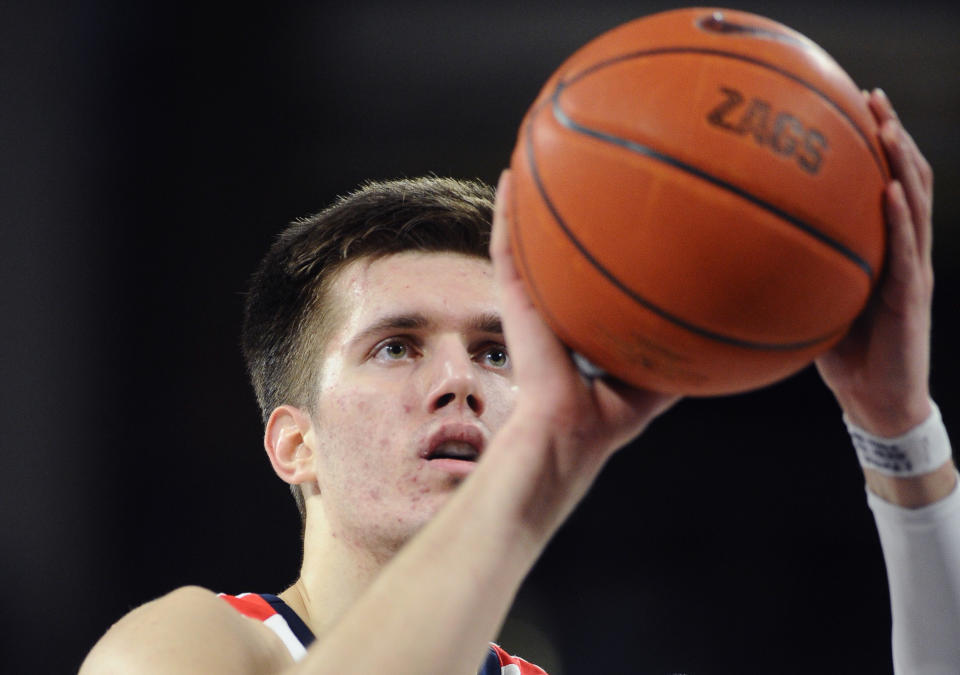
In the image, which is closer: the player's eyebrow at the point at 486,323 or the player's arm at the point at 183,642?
the player's arm at the point at 183,642

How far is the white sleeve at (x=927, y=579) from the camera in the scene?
6.93 ft

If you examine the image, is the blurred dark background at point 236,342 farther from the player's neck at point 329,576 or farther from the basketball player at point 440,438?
the player's neck at point 329,576

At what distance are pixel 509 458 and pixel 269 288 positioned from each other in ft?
6.04

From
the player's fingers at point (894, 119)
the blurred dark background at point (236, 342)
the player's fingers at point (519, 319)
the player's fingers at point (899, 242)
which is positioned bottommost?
the blurred dark background at point (236, 342)

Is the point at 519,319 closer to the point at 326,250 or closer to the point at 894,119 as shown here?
the point at 894,119

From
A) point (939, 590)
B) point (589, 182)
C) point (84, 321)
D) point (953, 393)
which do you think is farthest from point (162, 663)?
point (953, 393)

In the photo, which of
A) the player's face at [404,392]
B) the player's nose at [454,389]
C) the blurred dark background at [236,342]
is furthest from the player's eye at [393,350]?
the blurred dark background at [236,342]

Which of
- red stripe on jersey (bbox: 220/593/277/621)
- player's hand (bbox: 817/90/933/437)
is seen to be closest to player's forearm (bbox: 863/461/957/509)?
player's hand (bbox: 817/90/933/437)

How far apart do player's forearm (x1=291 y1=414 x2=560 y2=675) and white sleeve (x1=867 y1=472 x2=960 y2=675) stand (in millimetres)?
885

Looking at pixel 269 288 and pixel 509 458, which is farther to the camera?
pixel 269 288

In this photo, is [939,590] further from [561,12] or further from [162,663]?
[561,12]

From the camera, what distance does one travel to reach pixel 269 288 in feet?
11.0

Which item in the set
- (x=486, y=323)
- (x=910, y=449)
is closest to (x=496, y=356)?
(x=486, y=323)

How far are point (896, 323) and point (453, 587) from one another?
0.90 m
